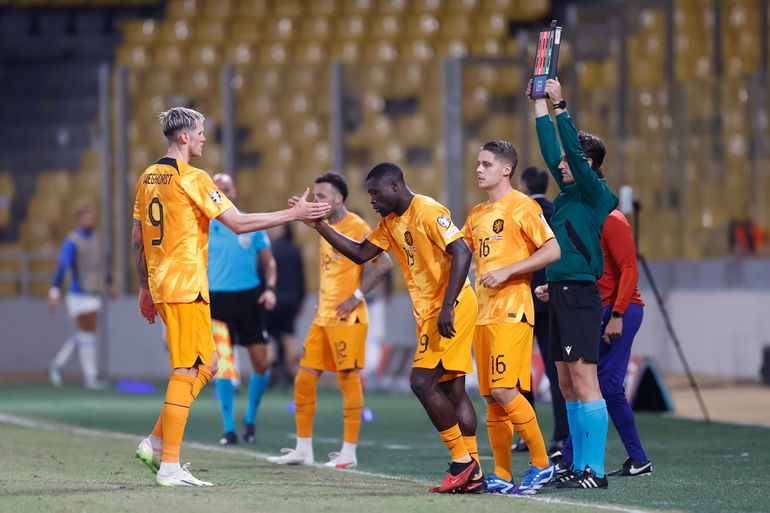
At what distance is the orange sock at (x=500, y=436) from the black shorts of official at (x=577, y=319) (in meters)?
0.46

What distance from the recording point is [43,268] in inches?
890

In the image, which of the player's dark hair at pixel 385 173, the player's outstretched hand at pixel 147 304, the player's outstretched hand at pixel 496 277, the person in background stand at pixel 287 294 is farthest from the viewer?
the person in background stand at pixel 287 294

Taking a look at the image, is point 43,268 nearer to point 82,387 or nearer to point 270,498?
point 82,387

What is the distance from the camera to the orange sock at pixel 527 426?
7.62m

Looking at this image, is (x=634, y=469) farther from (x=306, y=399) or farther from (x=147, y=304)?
(x=147, y=304)

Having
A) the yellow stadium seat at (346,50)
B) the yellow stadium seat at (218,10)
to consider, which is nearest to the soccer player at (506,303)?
the yellow stadium seat at (346,50)

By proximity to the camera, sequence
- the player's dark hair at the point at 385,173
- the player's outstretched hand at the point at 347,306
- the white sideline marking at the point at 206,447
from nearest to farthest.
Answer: the white sideline marking at the point at 206,447, the player's dark hair at the point at 385,173, the player's outstretched hand at the point at 347,306

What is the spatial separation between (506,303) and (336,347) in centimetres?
Result: 239

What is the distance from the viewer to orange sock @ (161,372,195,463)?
25.2ft

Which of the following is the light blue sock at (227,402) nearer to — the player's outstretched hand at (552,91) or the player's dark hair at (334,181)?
the player's dark hair at (334,181)

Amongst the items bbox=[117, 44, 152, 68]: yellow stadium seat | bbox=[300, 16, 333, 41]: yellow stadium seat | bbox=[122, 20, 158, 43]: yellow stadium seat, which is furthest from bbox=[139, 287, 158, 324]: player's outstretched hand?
bbox=[122, 20, 158, 43]: yellow stadium seat

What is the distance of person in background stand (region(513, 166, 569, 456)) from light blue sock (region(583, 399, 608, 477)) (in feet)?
5.67

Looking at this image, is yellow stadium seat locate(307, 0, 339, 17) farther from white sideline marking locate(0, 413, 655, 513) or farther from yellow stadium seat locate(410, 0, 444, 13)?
white sideline marking locate(0, 413, 655, 513)

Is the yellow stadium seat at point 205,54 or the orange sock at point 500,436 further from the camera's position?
the yellow stadium seat at point 205,54
